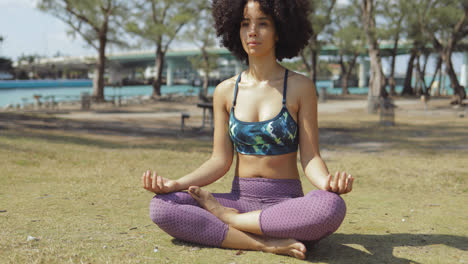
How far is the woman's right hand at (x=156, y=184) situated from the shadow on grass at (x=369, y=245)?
1.39ft

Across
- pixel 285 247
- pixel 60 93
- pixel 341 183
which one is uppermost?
pixel 341 183

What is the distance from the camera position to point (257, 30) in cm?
376

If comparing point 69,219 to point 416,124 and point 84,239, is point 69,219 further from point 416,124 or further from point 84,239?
point 416,124

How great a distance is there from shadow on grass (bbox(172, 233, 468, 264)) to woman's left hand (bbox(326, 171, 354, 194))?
0.48 metres

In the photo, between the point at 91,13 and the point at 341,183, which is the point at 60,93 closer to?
the point at 91,13

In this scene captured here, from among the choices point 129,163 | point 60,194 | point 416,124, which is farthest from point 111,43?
point 60,194

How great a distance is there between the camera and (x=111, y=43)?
3250 cm

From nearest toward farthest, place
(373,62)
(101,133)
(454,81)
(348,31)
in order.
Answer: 1. (101,133)
2. (373,62)
3. (454,81)
4. (348,31)

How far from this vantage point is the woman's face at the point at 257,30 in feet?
12.3

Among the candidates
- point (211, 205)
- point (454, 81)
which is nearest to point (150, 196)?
point (211, 205)

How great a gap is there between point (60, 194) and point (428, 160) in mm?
→ 6498

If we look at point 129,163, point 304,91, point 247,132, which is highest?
point 304,91

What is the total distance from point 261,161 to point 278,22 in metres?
1.00

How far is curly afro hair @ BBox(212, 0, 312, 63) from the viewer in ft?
12.2
